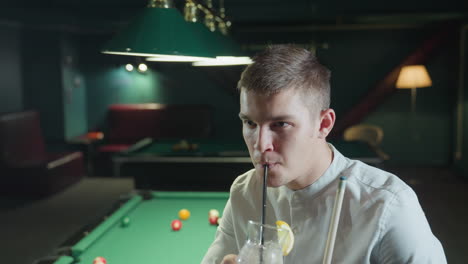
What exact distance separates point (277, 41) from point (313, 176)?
6.82 metres

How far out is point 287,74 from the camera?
4.62 ft

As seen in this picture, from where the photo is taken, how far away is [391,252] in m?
1.37

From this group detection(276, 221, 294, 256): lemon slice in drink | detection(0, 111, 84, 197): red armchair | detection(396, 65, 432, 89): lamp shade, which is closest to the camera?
detection(276, 221, 294, 256): lemon slice in drink

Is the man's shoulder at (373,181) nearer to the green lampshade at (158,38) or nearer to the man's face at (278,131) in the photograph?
the man's face at (278,131)

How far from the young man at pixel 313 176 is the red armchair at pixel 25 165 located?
16.9 ft

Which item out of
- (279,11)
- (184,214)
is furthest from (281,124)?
(279,11)

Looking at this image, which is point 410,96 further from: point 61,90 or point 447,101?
point 61,90

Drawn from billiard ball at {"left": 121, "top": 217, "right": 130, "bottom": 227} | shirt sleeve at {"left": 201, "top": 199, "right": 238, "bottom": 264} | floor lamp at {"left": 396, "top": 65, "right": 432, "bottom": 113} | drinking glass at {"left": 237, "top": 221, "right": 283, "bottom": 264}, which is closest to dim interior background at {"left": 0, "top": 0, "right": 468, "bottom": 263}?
floor lamp at {"left": 396, "top": 65, "right": 432, "bottom": 113}

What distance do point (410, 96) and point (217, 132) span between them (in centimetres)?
335

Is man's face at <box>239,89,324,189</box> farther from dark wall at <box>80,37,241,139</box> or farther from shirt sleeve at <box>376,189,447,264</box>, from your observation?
dark wall at <box>80,37,241,139</box>

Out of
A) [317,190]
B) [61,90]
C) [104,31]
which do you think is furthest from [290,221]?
[104,31]

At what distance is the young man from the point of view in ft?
4.51

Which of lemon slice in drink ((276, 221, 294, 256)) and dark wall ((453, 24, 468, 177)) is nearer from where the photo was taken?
lemon slice in drink ((276, 221, 294, 256))

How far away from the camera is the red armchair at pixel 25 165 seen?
19.8ft
